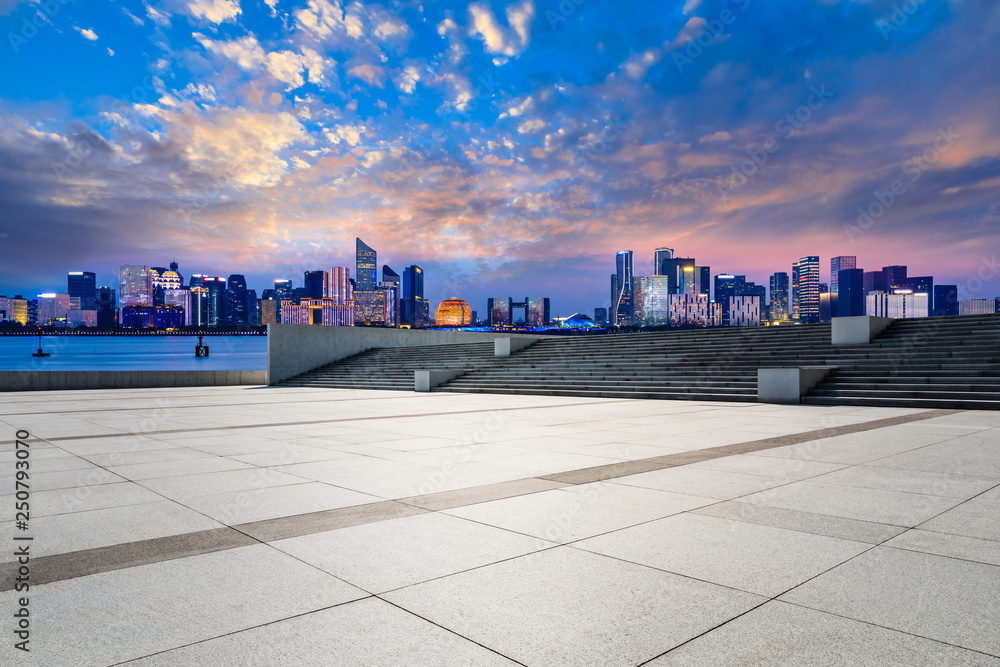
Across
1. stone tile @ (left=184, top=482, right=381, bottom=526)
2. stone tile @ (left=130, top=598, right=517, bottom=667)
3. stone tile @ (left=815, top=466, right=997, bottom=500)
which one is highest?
stone tile @ (left=130, top=598, right=517, bottom=667)

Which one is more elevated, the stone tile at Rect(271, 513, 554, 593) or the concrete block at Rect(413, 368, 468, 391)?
the stone tile at Rect(271, 513, 554, 593)

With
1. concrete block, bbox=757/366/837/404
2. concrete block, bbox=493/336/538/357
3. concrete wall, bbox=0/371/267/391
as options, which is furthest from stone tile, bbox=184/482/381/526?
concrete wall, bbox=0/371/267/391

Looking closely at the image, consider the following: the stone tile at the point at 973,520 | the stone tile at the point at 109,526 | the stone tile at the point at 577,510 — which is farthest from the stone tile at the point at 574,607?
the stone tile at the point at 109,526

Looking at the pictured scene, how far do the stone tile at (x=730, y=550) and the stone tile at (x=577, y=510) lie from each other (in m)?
0.26

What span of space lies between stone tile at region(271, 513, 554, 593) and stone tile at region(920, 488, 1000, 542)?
3388 millimetres

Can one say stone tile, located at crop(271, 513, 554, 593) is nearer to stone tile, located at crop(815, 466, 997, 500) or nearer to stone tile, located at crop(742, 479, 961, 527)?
stone tile, located at crop(742, 479, 961, 527)

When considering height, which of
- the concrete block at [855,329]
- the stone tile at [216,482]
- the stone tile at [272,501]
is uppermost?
the concrete block at [855,329]

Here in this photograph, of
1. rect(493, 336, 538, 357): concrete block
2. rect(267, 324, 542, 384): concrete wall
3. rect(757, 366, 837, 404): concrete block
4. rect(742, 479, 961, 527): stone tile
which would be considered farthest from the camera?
rect(267, 324, 542, 384): concrete wall

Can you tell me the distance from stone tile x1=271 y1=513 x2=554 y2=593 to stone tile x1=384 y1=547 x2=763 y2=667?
0.20 m

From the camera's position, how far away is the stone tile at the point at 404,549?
13.7 ft

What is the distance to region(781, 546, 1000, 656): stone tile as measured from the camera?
3.29 meters

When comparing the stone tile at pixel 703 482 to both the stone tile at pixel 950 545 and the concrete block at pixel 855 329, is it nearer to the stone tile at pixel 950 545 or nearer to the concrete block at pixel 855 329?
the stone tile at pixel 950 545

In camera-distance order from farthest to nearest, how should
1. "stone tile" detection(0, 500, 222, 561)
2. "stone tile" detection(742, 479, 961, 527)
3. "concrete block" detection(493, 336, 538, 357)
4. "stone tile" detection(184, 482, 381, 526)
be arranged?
"concrete block" detection(493, 336, 538, 357) < "stone tile" detection(184, 482, 381, 526) < "stone tile" detection(742, 479, 961, 527) < "stone tile" detection(0, 500, 222, 561)

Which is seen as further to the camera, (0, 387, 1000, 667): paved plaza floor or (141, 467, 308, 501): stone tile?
(141, 467, 308, 501): stone tile
